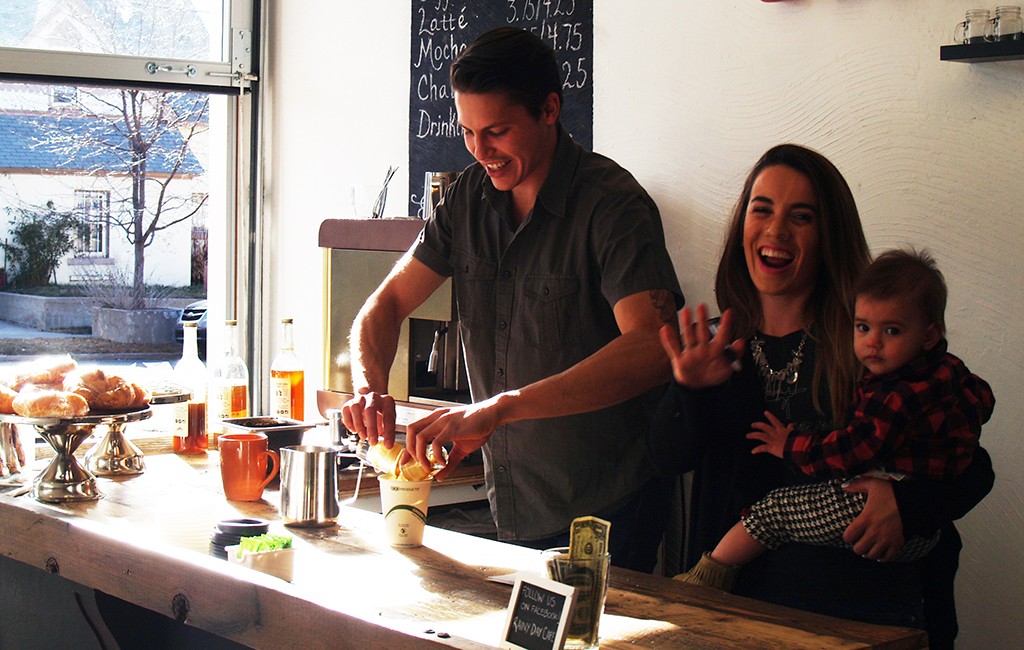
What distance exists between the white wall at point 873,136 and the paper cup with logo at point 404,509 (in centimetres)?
113

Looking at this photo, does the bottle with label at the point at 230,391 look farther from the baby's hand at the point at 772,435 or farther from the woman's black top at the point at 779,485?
the baby's hand at the point at 772,435

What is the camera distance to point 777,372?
2.11 metres

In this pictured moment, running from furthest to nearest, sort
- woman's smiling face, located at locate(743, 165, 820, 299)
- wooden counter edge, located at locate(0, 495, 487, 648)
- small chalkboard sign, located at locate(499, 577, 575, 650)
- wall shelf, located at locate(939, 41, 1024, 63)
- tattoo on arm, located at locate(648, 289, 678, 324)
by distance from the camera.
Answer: tattoo on arm, located at locate(648, 289, 678, 324) → wall shelf, located at locate(939, 41, 1024, 63) → woman's smiling face, located at locate(743, 165, 820, 299) → wooden counter edge, located at locate(0, 495, 487, 648) → small chalkboard sign, located at locate(499, 577, 575, 650)

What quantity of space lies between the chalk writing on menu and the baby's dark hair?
4.86 ft

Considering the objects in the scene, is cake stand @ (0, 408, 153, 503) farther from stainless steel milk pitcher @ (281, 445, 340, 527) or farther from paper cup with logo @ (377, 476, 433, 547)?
paper cup with logo @ (377, 476, 433, 547)

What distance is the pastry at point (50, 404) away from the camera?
7.79 ft

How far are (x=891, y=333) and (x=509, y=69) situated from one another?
0.92 metres

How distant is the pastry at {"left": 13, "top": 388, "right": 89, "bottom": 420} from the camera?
2.38m

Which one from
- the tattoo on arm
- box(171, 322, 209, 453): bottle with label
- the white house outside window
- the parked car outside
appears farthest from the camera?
the parked car outside

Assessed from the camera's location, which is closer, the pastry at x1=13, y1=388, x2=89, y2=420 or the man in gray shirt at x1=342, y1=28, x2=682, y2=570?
the man in gray shirt at x1=342, y1=28, x2=682, y2=570

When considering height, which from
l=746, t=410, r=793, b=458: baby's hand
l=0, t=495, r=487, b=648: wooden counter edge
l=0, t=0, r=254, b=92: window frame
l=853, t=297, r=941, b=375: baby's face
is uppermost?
l=0, t=0, r=254, b=92: window frame

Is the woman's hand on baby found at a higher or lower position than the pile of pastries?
lower

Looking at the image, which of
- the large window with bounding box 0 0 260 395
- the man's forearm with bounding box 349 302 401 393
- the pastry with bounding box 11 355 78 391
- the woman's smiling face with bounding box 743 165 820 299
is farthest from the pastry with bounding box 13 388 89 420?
the large window with bounding box 0 0 260 395

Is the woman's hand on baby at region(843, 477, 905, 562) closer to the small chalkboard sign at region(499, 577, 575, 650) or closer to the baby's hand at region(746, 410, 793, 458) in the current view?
the baby's hand at region(746, 410, 793, 458)
